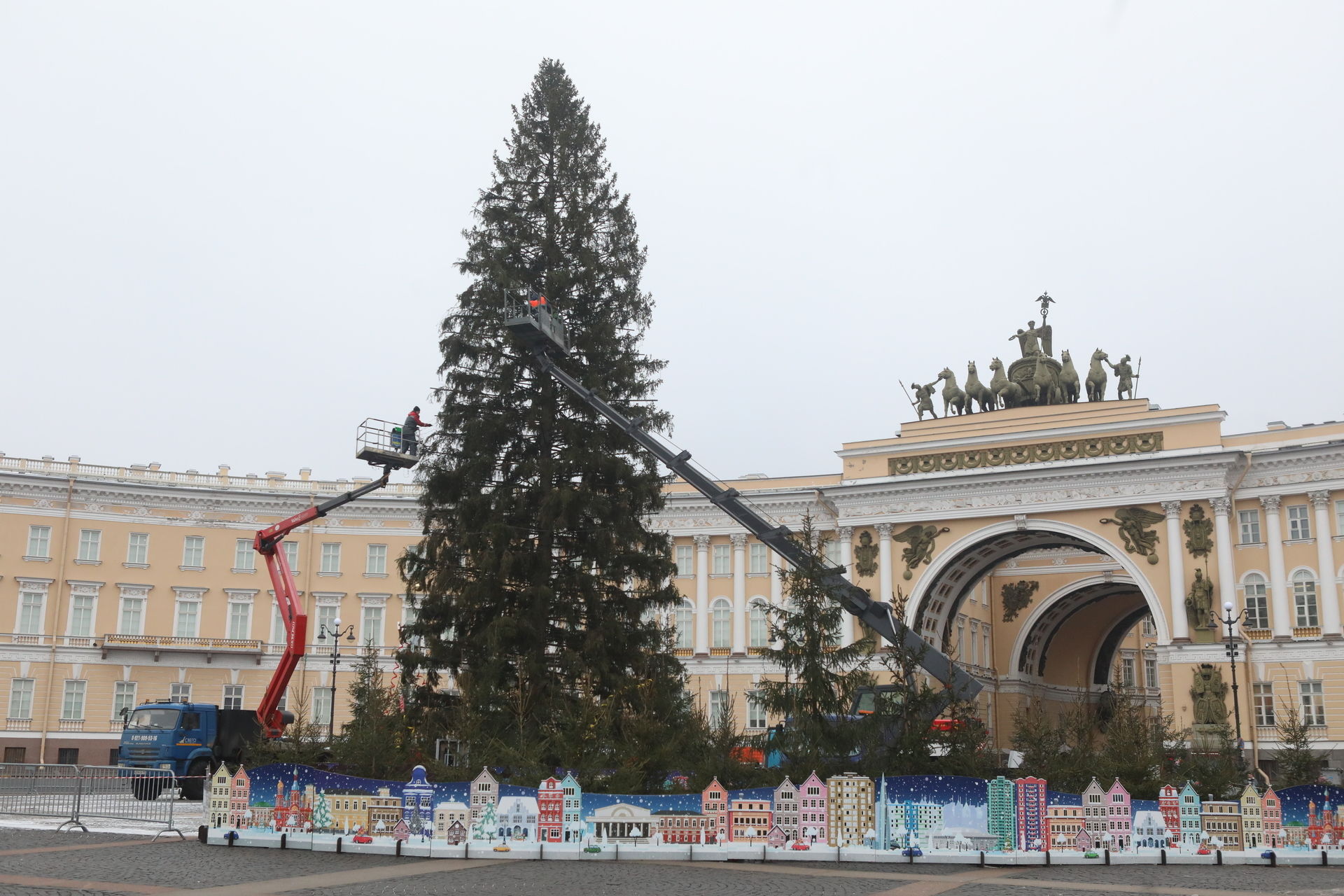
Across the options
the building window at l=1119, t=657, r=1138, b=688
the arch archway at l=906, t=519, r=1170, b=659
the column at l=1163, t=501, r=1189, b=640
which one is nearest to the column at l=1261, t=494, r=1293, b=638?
the column at l=1163, t=501, r=1189, b=640

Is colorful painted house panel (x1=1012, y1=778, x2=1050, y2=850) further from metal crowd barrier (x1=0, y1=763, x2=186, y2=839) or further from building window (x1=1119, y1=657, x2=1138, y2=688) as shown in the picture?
building window (x1=1119, y1=657, x2=1138, y2=688)

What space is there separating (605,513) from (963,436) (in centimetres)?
2663

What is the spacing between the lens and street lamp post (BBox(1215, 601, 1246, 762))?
4156 centimetres

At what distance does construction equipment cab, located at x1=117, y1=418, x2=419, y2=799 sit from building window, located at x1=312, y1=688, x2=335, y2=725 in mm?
22461

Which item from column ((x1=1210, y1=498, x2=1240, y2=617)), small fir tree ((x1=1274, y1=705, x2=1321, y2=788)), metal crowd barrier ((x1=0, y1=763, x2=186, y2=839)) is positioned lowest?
metal crowd barrier ((x1=0, y1=763, x2=186, y2=839))

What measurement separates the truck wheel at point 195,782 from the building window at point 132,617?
23.3 metres

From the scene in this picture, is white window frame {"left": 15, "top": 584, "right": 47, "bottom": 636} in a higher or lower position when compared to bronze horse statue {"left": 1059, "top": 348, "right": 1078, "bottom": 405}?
lower

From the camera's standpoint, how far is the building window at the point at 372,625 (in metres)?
60.6

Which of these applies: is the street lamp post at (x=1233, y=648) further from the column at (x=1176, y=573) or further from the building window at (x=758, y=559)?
the building window at (x=758, y=559)

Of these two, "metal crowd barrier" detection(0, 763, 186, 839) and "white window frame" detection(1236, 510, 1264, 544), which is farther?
"white window frame" detection(1236, 510, 1264, 544)

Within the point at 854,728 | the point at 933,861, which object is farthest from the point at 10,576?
Answer: the point at 933,861

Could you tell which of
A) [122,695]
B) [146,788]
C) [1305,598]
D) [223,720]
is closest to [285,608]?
[223,720]

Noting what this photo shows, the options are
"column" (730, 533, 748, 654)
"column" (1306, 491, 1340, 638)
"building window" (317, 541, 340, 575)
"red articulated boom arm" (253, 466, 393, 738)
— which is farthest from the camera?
"building window" (317, 541, 340, 575)

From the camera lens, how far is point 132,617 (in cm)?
5756
